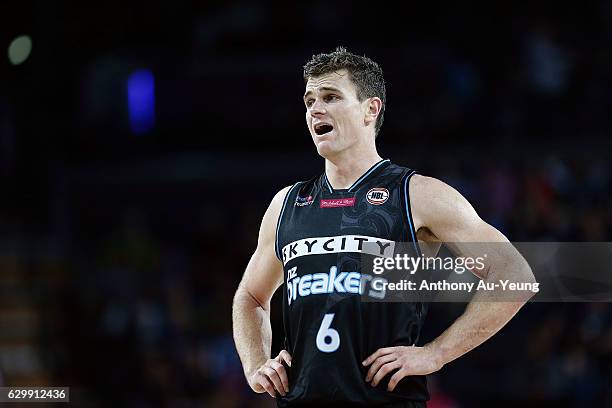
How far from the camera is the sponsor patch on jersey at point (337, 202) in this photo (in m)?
5.02

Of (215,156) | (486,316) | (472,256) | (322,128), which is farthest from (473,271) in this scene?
(215,156)

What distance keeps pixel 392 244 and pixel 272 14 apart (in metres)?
9.54

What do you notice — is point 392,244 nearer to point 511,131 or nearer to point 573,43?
point 511,131

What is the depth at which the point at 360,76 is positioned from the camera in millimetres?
5230

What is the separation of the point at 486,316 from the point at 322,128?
3.97ft

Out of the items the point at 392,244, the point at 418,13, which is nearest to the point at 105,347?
the point at 418,13

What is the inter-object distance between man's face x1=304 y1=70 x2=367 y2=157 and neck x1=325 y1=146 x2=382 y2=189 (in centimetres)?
5

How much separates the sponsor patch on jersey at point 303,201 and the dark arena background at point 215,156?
5.24 metres

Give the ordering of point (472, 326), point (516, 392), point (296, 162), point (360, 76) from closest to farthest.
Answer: point (472, 326) < point (360, 76) < point (516, 392) < point (296, 162)

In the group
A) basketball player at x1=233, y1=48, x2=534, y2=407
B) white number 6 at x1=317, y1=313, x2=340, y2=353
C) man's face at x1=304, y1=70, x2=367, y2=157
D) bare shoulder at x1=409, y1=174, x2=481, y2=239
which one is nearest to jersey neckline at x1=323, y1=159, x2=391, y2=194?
basketball player at x1=233, y1=48, x2=534, y2=407

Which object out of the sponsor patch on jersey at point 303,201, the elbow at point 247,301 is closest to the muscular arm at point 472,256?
the sponsor patch on jersey at point 303,201

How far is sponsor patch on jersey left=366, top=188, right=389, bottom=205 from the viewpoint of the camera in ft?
16.3

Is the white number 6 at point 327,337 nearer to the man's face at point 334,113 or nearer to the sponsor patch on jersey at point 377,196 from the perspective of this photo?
the sponsor patch on jersey at point 377,196

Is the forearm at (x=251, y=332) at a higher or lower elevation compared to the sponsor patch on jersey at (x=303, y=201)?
lower
